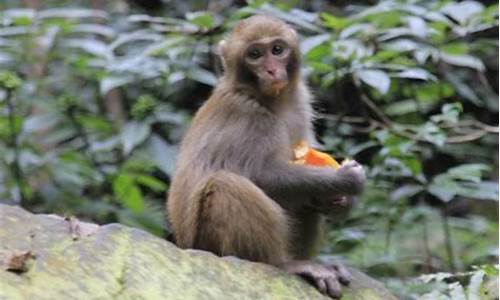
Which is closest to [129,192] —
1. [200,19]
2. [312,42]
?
[200,19]

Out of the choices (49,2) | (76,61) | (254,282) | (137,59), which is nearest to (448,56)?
(137,59)

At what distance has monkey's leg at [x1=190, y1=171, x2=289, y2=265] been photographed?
5266 millimetres

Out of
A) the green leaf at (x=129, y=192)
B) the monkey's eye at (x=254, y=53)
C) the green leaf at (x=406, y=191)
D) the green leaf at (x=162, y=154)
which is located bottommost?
the green leaf at (x=406, y=191)

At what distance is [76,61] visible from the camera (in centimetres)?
784

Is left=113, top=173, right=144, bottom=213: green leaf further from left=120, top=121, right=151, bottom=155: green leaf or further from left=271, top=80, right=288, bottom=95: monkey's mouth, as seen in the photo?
left=271, top=80, right=288, bottom=95: monkey's mouth

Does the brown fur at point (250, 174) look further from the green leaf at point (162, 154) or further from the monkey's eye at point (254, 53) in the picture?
the green leaf at point (162, 154)

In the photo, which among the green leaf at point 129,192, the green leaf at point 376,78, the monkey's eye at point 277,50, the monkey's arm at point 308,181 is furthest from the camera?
the green leaf at point 129,192

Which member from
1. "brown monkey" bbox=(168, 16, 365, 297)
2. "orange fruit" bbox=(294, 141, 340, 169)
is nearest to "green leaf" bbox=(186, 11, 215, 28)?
"brown monkey" bbox=(168, 16, 365, 297)

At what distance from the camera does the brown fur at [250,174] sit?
5305 mm

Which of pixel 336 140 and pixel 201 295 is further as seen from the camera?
pixel 336 140

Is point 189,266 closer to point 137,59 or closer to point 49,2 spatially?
point 137,59

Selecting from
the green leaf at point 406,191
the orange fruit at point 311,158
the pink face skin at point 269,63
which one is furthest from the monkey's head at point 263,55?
the green leaf at point 406,191

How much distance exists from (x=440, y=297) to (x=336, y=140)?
2931 mm

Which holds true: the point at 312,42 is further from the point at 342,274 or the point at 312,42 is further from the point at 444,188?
the point at 342,274
